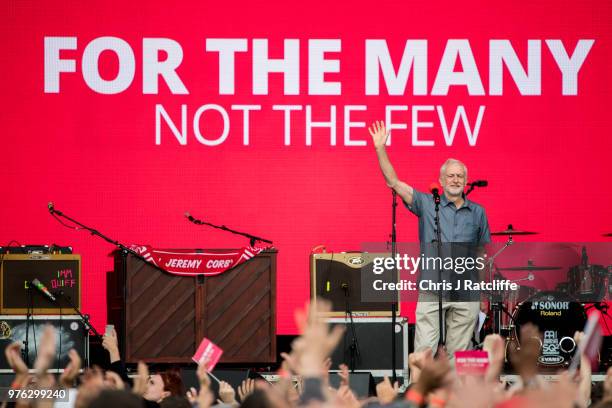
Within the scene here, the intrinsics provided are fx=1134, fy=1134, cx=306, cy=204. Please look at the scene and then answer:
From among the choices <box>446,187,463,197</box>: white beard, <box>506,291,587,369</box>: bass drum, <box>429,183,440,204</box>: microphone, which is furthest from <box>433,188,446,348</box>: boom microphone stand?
<box>506,291,587,369</box>: bass drum

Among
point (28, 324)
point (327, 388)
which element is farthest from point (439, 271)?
point (327, 388)

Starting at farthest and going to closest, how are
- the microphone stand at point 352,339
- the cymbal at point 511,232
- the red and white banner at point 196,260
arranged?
the cymbal at point 511,232 → the microphone stand at point 352,339 → the red and white banner at point 196,260

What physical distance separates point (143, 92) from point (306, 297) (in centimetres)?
225

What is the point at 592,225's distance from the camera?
9.86m

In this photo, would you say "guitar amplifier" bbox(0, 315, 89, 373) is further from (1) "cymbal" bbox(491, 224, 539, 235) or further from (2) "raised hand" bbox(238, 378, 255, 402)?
(1) "cymbal" bbox(491, 224, 539, 235)

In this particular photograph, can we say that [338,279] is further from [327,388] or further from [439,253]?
[327,388]

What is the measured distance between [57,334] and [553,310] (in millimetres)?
3798

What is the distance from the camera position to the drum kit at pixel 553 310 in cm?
869

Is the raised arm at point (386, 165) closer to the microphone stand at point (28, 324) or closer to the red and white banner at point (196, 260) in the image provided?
the red and white banner at point (196, 260)

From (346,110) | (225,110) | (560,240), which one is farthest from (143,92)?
(560,240)

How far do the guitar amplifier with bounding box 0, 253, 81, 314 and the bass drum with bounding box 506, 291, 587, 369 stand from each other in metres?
3.47

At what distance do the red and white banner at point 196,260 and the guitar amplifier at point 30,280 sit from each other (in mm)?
651

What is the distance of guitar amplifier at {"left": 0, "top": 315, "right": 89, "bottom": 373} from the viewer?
8.26 meters

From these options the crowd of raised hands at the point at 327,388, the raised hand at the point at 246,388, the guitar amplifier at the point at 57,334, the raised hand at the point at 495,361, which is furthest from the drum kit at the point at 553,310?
the raised hand at the point at 495,361
